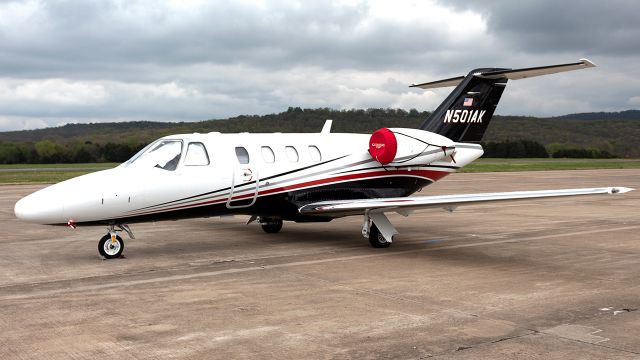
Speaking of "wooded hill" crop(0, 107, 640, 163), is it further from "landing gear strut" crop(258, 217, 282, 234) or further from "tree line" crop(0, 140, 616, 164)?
"landing gear strut" crop(258, 217, 282, 234)

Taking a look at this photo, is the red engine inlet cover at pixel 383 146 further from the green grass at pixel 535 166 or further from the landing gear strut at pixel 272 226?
the green grass at pixel 535 166

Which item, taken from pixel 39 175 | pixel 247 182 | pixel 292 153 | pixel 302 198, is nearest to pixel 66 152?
pixel 39 175

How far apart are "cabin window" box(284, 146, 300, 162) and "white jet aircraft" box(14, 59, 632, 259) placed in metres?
0.02

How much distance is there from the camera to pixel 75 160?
64.5 meters

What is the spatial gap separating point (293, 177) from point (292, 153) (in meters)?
0.61

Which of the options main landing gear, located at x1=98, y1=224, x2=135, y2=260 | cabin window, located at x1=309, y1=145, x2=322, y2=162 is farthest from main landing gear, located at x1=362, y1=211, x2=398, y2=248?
main landing gear, located at x1=98, y1=224, x2=135, y2=260

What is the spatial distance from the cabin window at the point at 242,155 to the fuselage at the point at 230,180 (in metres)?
0.02

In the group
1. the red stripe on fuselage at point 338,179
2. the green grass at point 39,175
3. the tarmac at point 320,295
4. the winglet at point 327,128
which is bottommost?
the tarmac at point 320,295

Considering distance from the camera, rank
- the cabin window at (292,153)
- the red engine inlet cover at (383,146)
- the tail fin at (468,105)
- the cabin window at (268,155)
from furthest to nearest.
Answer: the tail fin at (468,105) < the red engine inlet cover at (383,146) < the cabin window at (292,153) < the cabin window at (268,155)

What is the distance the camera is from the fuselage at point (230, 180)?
10.6m

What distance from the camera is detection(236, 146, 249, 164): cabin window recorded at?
1267 cm

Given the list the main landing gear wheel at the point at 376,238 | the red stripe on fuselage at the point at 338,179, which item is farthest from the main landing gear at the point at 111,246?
the main landing gear wheel at the point at 376,238

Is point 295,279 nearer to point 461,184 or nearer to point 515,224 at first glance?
point 515,224

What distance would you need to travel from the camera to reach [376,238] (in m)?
13.0
